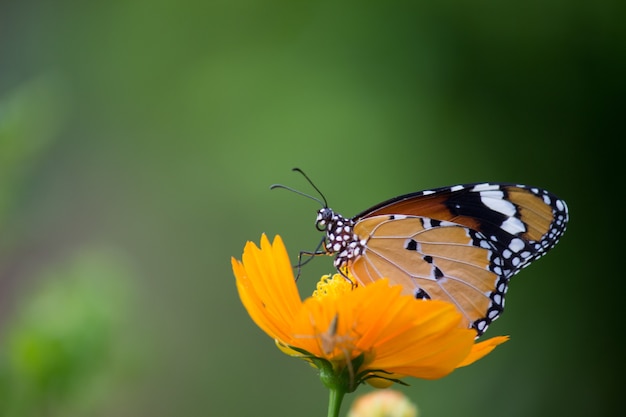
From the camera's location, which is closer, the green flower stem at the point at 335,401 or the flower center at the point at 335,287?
the green flower stem at the point at 335,401

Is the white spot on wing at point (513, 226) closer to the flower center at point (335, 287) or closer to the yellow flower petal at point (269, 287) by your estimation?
the flower center at point (335, 287)

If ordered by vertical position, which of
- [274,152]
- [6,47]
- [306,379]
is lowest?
[306,379]

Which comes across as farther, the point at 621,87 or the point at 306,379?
the point at 306,379

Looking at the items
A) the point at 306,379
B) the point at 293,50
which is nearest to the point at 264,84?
the point at 293,50

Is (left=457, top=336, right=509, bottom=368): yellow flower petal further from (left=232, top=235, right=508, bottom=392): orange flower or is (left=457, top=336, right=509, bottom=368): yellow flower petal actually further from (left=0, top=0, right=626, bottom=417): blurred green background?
(left=0, top=0, right=626, bottom=417): blurred green background

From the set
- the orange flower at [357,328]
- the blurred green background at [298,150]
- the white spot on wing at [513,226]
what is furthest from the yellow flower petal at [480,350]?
the blurred green background at [298,150]

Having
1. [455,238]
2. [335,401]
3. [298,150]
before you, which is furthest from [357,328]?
[298,150]

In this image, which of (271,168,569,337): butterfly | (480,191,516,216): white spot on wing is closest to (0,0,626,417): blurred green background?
(271,168,569,337): butterfly

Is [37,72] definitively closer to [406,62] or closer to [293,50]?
[293,50]
